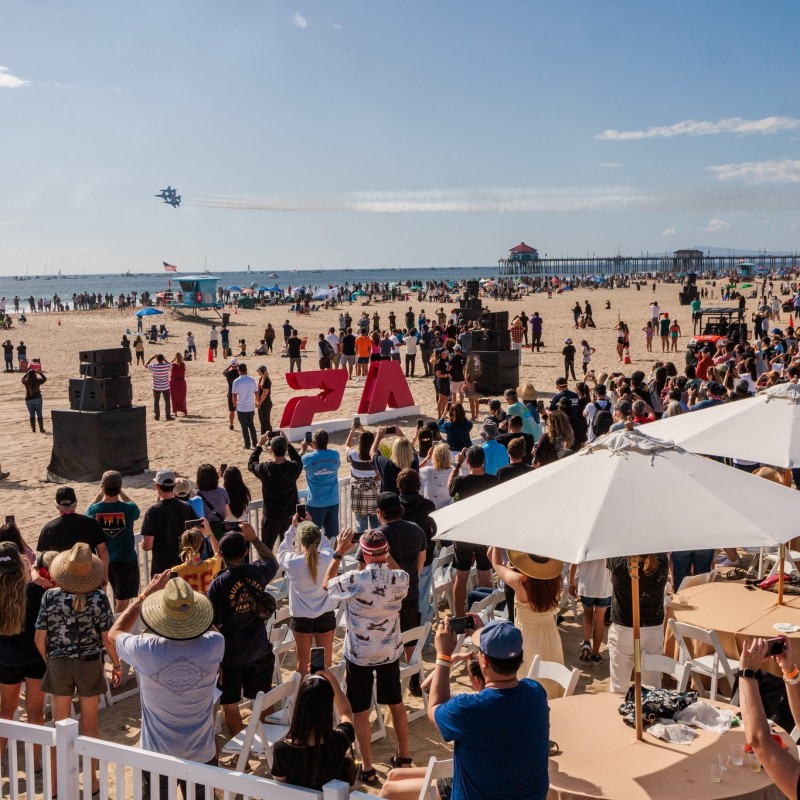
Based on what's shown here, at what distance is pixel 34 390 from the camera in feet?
61.6

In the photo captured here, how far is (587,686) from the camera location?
6.70 metres

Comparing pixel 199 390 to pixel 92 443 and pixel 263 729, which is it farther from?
pixel 263 729

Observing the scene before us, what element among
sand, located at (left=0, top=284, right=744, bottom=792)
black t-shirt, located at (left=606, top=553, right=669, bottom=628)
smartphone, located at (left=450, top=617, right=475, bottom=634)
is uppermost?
smartphone, located at (left=450, top=617, right=475, bottom=634)

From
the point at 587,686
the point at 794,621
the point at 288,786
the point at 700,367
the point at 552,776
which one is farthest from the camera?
the point at 700,367

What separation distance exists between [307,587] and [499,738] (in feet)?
9.42

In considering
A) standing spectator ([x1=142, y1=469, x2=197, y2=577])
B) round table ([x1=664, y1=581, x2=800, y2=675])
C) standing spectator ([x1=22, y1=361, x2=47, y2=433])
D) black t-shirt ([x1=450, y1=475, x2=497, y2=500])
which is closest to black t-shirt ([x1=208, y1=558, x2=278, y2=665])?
standing spectator ([x1=142, y1=469, x2=197, y2=577])

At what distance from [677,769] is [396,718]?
1.97 m

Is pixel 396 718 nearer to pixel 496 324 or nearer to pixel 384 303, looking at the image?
pixel 496 324

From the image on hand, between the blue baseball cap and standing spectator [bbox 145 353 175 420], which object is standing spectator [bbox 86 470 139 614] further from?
standing spectator [bbox 145 353 175 420]

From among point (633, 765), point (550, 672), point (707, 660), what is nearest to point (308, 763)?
point (633, 765)

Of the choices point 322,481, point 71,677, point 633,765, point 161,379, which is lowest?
point 71,677

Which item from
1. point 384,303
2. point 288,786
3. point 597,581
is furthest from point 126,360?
point 384,303

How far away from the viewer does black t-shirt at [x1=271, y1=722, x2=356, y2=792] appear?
12.1 feet

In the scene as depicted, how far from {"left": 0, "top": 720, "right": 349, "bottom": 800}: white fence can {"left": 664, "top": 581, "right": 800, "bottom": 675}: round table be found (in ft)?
11.8
